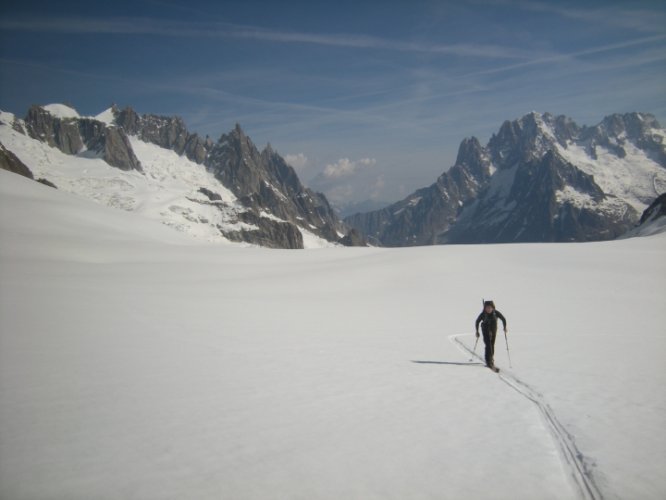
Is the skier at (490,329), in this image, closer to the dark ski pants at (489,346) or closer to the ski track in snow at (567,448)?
the dark ski pants at (489,346)

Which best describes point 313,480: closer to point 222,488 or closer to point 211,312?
point 222,488

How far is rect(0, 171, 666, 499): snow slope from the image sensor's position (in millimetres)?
6980

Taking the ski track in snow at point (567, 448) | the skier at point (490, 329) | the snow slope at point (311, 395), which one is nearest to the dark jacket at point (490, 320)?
the skier at point (490, 329)

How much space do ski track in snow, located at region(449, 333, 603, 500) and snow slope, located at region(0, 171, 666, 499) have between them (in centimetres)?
7

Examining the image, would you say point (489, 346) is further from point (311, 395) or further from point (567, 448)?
point (311, 395)

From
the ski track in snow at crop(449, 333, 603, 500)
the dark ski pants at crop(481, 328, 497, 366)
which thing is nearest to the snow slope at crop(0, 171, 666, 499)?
the ski track in snow at crop(449, 333, 603, 500)

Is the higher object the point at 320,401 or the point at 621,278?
the point at 621,278

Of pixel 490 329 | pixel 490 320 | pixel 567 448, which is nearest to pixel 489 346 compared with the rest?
pixel 490 329

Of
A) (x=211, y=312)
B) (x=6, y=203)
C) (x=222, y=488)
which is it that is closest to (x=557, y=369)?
(x=222, y=488)

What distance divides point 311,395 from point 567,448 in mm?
6147

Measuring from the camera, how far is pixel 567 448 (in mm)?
8227

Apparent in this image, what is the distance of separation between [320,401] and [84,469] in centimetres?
540

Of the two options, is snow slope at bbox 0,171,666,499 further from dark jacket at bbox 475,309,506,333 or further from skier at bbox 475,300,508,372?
dark jacket at bbox 475,309,506,333

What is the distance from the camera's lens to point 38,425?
8.46 metres
